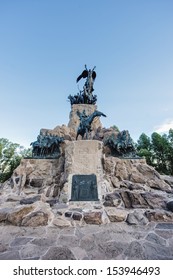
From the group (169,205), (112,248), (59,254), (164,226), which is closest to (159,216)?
(164,226)

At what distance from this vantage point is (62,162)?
6.32 meters

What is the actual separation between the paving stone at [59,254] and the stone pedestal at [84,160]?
224 centimetres

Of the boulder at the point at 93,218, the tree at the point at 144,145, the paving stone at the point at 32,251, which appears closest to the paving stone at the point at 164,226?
the boulder at the point at 93,218

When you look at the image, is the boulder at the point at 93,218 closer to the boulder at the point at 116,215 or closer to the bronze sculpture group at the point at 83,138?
the boulder at the point at 116,215

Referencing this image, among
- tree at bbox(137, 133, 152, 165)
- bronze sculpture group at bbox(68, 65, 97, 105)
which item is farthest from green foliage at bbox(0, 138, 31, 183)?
tree at bbox(137, 133, 152, 165)

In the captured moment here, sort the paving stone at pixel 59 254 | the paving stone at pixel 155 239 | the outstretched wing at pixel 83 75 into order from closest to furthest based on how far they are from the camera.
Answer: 1. the paving stone at pixel 59 254
2. the paving stone at pixel 155 239
3. the outstretched wing at pixel 83 75

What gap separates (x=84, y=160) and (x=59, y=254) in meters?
3.27

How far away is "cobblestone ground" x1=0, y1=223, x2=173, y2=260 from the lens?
2314 mm

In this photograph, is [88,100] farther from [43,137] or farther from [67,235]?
[67,235]

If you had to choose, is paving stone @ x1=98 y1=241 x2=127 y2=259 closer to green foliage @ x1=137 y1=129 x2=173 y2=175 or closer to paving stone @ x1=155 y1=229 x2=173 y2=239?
paving stone @ x1=155 y1=229 x2=173 y2=239

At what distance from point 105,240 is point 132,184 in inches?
106

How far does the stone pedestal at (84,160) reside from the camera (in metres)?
5.09

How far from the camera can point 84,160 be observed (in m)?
5.39

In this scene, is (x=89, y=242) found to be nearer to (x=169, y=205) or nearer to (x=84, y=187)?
(x=84, y=187)
